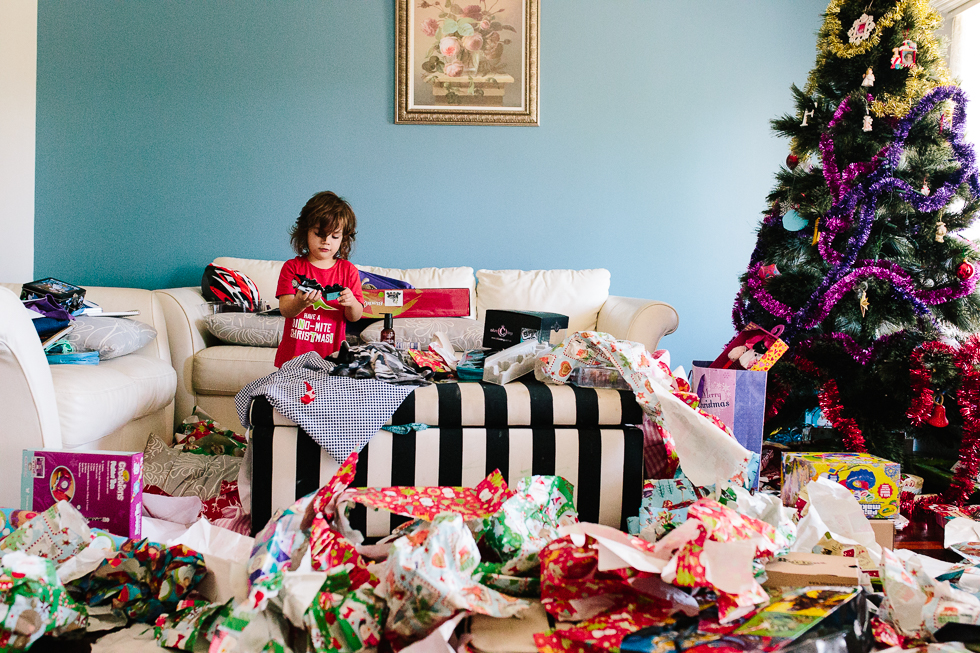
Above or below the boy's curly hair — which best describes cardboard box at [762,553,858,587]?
below

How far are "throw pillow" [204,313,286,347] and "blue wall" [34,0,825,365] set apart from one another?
79cm

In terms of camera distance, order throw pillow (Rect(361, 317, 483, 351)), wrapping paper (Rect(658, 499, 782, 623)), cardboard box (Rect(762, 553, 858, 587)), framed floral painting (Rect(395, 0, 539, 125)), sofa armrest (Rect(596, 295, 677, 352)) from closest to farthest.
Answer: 1. wrapping paper (Rect(658, 499, 782, 623))
2. cardboard box (Rect(762, 553, 858, 587))
3. sofa armrest (Rect(596, 295, 677, 352))
4. throw pillow (Rect(361, 317, 483, 351))
5. framed floral painting (Rect(395, 0, 539, 125))

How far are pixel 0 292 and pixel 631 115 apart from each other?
9.03 feet

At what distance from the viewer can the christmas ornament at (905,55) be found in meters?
2.04

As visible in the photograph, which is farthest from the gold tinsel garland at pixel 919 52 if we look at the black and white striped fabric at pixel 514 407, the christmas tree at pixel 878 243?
the black and white striped fabric at pixel 514 407

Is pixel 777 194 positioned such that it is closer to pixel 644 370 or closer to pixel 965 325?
pixel 965 325

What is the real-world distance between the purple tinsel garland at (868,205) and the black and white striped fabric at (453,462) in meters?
1.04

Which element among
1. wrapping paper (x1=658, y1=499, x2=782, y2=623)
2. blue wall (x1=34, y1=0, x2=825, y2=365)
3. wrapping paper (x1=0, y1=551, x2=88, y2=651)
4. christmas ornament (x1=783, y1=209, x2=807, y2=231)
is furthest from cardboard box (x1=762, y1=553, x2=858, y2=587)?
blue wall (x1=34, y1=0, x2=825, y2=365)

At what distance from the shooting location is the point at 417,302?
2.00 m

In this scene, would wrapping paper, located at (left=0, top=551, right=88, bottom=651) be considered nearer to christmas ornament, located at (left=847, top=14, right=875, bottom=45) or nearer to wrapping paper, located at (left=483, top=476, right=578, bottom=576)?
wrapping paper, located at (left=483, top=476, right=578, bottom=576)

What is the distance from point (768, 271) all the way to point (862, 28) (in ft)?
2.66

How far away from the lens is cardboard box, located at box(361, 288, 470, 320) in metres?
1.90

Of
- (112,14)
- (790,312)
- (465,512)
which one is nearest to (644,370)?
(465,512)

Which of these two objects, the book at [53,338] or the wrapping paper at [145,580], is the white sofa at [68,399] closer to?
the book at [53,338]
